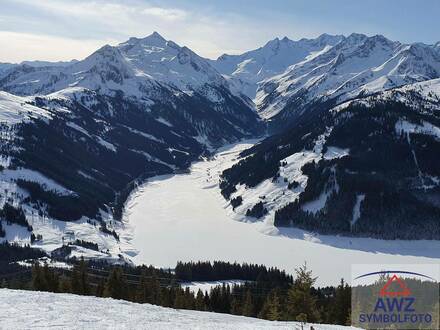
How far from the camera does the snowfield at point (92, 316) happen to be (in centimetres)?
3991

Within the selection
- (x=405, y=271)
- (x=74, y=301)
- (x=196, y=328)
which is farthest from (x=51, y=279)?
(x=405, y=271)

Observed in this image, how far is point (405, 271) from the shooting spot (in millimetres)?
42625

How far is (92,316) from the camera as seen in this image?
42.8m

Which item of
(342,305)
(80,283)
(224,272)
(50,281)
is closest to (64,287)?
(50,281)

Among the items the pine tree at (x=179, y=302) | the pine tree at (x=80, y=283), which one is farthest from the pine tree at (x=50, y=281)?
the pine tree at (x=179, y=302)

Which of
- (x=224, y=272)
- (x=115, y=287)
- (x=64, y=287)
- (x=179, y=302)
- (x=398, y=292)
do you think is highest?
(x=224, y=272)

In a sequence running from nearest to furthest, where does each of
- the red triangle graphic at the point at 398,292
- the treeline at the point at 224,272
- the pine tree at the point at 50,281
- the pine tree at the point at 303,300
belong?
the red triangle graphic at the point at 398,292 < the pine tree at the point at 303,300 < the pine tree at the point at 50,281 < the treeline at the point at 224,272

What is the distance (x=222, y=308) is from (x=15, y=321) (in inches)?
3092

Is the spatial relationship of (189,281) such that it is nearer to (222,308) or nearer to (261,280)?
(261,280)

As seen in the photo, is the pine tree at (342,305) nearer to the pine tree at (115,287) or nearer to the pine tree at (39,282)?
the pine tree at (115,287)

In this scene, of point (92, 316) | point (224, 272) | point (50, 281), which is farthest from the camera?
point (224, 272)

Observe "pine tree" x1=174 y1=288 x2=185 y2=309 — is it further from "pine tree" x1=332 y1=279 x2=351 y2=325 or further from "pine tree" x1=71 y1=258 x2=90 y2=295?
"pine tree" x1=332 y1=279 x2=351 y2=325

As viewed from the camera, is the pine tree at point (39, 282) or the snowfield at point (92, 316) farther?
the pine tree at point (39, 282)

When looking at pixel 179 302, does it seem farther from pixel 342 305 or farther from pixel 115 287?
pixel 342 305
